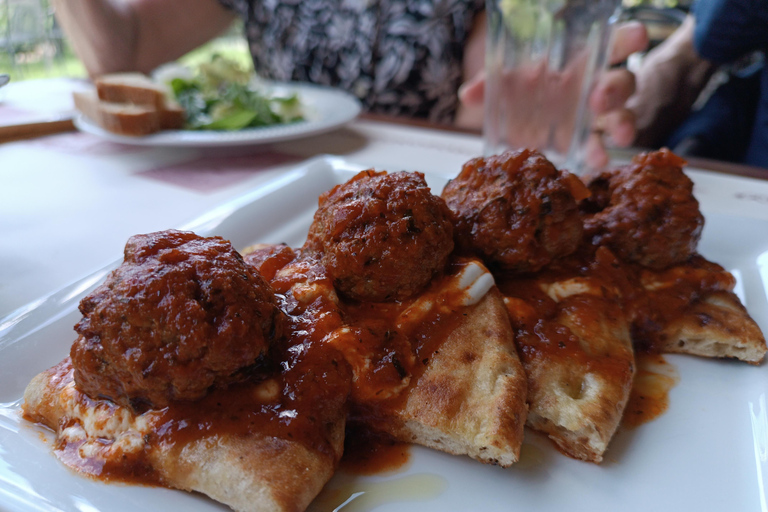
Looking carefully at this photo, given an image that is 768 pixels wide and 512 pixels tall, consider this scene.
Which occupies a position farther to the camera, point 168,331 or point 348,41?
point 348,41

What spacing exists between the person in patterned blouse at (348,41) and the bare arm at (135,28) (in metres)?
0.01

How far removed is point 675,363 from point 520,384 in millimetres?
744

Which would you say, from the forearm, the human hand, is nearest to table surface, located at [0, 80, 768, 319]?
the human hand

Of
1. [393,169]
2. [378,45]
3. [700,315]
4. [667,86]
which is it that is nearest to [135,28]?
[378,45]

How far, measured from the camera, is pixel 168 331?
1332 mm

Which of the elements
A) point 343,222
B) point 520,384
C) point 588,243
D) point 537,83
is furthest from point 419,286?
point 537,83

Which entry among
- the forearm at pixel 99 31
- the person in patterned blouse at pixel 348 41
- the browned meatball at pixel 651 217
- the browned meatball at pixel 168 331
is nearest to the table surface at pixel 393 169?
the browned meatball at pixel 168 331

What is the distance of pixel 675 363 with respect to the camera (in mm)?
1890

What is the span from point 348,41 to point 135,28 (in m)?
2.53

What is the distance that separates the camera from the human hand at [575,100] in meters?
3.36

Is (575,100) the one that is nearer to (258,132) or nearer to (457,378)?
(258,132)

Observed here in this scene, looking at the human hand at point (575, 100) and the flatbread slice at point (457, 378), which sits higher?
the human hand at point (575, 100)

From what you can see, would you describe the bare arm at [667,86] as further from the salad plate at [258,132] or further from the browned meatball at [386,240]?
the browned meatball at [386,240]

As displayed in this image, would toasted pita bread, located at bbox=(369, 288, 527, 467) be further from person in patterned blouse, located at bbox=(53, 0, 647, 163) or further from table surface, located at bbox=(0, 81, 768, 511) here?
person in patterned blouse, located at bbox=(53, 0, 647, 163)
